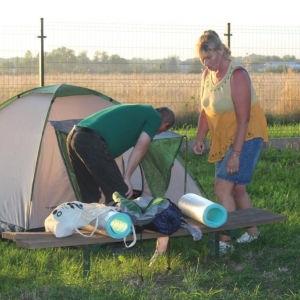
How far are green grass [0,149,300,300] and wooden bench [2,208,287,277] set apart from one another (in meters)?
0.17

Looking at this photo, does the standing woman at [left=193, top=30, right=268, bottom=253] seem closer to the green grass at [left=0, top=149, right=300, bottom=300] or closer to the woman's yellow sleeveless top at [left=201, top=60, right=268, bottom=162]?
the woman's yellow sleeveless top at [left=201, top=60, right=268, bottom=162]

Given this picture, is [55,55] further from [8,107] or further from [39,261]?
[39,261]

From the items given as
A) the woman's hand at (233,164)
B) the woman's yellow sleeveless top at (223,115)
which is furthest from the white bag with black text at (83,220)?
the woman's yellow sleeveless top at (223,115)

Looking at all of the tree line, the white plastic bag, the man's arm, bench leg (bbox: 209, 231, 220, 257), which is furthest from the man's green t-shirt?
the tree line

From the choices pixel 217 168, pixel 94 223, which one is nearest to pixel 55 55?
pixel 217 168

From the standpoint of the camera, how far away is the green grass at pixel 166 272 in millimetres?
5098

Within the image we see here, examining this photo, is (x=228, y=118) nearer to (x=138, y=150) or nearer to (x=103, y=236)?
(x=138, y=150)

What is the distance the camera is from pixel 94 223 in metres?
5.39

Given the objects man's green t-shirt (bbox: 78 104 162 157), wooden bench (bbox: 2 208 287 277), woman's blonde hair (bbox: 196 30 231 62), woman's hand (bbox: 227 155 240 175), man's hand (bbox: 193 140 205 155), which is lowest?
wooden bench (bbox: 2 208 287 277)

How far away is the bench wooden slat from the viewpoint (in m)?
5.19

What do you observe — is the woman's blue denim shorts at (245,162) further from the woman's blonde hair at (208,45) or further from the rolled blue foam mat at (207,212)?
the woman's blonde hair at (208,45)

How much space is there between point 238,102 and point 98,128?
110 cm

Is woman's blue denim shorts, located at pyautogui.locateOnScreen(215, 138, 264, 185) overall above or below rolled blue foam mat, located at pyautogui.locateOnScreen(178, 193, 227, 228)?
above

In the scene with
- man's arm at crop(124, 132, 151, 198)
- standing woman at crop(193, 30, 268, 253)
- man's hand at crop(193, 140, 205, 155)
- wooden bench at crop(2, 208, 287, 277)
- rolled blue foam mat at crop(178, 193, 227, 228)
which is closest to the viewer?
wooden bench at crop(2, 208, 287, 277)
